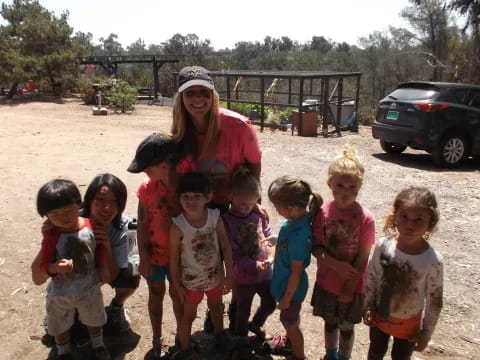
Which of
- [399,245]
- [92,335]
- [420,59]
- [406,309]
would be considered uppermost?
[420,59]

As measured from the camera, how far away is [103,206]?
251cm

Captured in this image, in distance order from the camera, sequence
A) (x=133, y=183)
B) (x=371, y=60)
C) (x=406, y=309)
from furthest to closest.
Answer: (x=371, y=60), (x=133, y=183), (x=406, y=309)

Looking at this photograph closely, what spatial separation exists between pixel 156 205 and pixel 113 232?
1.85 ft

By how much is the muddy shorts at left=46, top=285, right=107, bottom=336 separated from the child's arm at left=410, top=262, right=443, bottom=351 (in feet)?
5.88

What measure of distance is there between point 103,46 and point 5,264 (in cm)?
14315

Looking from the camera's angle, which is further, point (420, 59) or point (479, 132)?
point (420, 59)

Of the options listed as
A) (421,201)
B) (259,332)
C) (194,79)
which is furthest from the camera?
(259,332)

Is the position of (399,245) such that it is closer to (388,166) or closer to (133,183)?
(133,183)

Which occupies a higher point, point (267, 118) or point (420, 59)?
point (420, 59)

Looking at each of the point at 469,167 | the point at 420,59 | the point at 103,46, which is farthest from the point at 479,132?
the point at 103,46

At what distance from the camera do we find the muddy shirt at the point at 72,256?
7.35 ft

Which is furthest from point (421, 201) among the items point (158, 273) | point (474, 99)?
point (474, 99)

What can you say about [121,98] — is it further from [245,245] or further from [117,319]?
[245,245]

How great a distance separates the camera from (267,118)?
50.6ft
